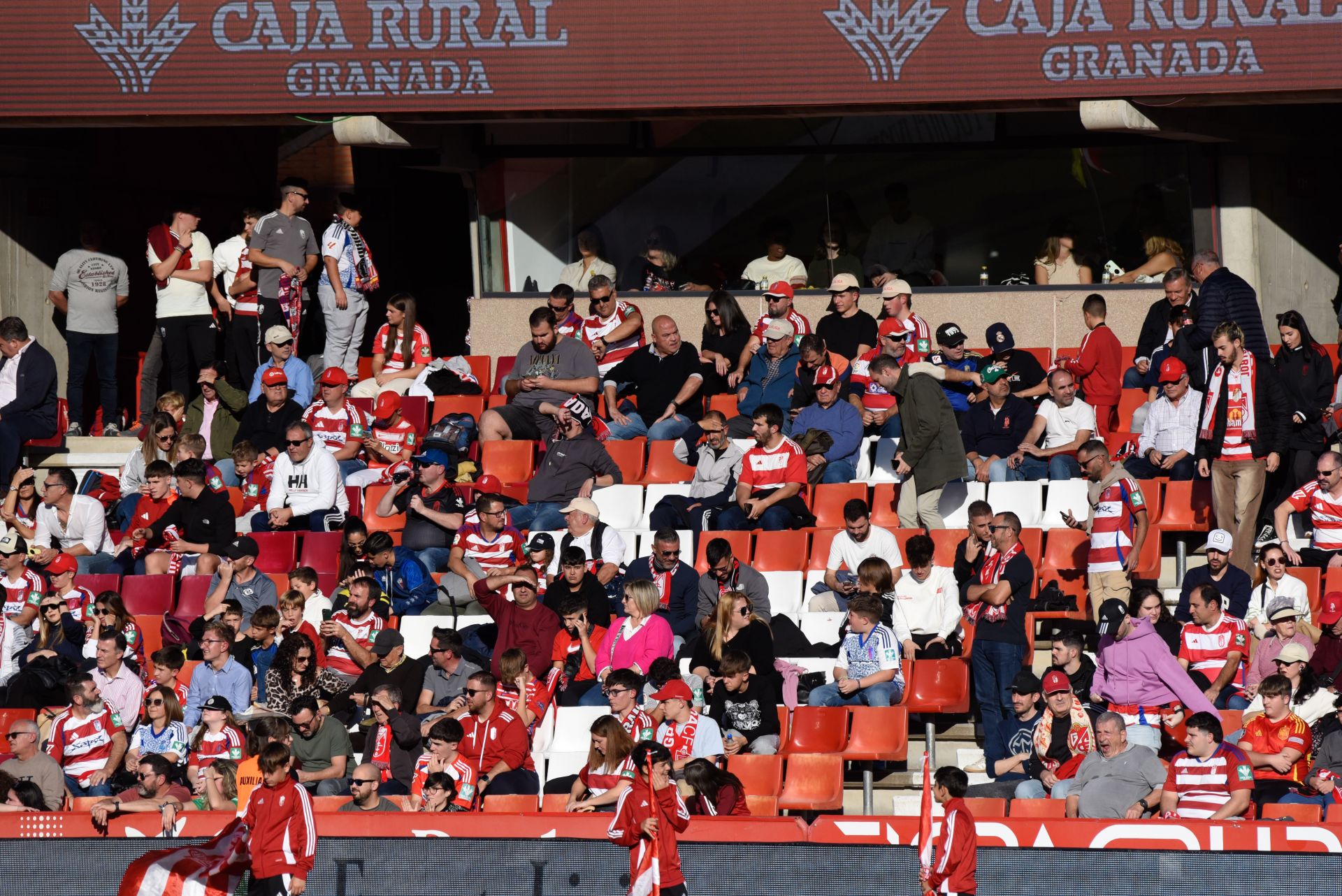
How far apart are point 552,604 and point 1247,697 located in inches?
173

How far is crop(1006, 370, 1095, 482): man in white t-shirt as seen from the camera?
1392 cm

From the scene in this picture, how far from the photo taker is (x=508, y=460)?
15180mm

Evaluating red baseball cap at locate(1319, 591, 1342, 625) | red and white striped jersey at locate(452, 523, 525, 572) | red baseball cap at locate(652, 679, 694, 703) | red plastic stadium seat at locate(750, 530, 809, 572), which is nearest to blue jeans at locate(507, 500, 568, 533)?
red and white striped jersey at locate(452, 523, 525, 572)

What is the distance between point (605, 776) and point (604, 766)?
6.0 inches

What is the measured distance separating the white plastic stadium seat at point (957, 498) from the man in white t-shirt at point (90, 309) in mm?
7528

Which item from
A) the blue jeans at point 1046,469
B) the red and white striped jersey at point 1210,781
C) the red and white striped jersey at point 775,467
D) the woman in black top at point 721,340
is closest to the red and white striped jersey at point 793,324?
the woman in black top at point 721,340

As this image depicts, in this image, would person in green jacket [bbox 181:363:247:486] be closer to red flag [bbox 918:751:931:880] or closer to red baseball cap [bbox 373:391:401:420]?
red baseball cap [bbox 373:391:401:420]

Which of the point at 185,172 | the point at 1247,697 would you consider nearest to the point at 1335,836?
the point at 1247,697

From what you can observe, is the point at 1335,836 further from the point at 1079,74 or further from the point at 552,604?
the point at 1079,74

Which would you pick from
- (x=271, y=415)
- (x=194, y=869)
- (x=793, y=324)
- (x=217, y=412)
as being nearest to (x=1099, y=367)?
(x=793, y=324)

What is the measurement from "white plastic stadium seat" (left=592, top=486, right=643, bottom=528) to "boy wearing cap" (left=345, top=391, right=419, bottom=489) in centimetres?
166

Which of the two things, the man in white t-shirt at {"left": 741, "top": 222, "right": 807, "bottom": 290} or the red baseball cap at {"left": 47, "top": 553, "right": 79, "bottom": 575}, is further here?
the man in white t-shirt at {"left": 741, "top": 222, "right": 807, "bottom": 290}

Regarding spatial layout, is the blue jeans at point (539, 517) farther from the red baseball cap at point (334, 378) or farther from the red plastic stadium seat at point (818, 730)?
the red plastic stadium seat at point (818, 730)

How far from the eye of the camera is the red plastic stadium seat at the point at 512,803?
35.2 ft
